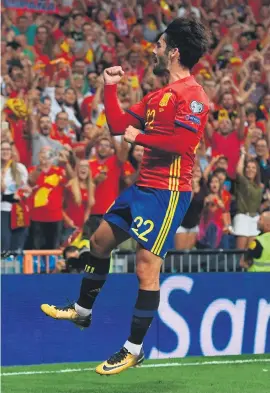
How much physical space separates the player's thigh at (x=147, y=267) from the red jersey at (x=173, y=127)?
489 mm

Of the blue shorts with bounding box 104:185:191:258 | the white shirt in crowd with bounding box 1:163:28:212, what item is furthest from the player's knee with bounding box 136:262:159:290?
the white shirt in crowd with bounding box 1:163:28:212

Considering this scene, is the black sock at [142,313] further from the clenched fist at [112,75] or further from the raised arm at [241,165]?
the raised arm at [241,165]

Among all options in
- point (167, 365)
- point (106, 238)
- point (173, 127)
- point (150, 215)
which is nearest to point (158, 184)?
point (150, 215)

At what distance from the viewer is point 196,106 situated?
7.99 meters

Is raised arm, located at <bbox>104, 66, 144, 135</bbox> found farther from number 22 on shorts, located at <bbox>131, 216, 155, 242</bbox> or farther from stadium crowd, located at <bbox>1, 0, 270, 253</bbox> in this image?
stadium crowd, located at <bbox>1, 0, 270, 253</bbox>

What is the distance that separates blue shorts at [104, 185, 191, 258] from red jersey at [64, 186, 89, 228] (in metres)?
5.97

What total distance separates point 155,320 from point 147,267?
3937mm

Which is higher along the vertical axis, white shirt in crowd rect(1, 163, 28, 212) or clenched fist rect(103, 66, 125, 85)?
clenched fist rect(103, 66, 125, 85)

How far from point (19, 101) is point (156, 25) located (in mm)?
5430

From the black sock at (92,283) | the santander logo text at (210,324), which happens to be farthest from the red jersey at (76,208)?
the black sock at (92,283)

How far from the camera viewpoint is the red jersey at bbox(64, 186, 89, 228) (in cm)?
1421

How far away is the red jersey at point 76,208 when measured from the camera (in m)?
14.2

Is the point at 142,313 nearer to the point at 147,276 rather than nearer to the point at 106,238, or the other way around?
the point at 147,276

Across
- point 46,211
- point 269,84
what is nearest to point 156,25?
point 269,84
